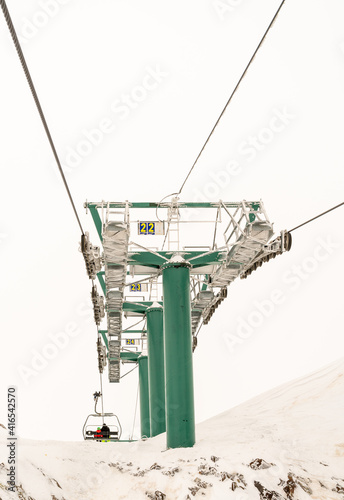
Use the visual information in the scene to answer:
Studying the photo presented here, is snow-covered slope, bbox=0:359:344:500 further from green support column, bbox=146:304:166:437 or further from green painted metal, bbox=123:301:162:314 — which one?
green painted metal, bbox=123:301:162:314

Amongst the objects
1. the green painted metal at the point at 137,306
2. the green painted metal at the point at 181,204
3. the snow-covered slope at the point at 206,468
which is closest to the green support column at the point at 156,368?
the green painted metal at the point at 137,306

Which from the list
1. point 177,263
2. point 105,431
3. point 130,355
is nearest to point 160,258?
point 177,263

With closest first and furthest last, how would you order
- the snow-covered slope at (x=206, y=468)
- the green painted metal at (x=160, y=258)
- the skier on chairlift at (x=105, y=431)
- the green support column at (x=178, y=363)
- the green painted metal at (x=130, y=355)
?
1. the snow-covered slope at (x=206, y=468)
2. the green support column at (x=178, y=363)
3. the green painted metal at (x=160, y=258)
4. the skier on chairlift at (x=105, y=431)
5. the green painted metal at (x=130, y=355)

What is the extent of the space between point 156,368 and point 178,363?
24.5 feet

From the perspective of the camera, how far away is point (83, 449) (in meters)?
13.5

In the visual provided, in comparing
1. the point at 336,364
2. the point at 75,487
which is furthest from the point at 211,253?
the point at 336,364

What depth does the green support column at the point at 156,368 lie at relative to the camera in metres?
21.1

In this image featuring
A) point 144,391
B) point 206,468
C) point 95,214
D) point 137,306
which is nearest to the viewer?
point 206,468

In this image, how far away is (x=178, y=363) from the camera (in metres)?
13.9

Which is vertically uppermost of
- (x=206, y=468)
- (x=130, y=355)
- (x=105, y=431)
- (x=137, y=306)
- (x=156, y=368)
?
(x=137, y=306)

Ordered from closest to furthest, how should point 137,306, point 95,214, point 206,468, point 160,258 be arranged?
1. point 206,468
2. point 95,214
3. point 160,258
4. point 137,306

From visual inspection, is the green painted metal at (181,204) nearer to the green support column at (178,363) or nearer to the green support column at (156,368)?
the green support column at (178,363)

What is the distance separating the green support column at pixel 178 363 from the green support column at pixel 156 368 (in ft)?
22.8

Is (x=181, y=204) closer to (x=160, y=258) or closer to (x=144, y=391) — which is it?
(x=160, y=258)
